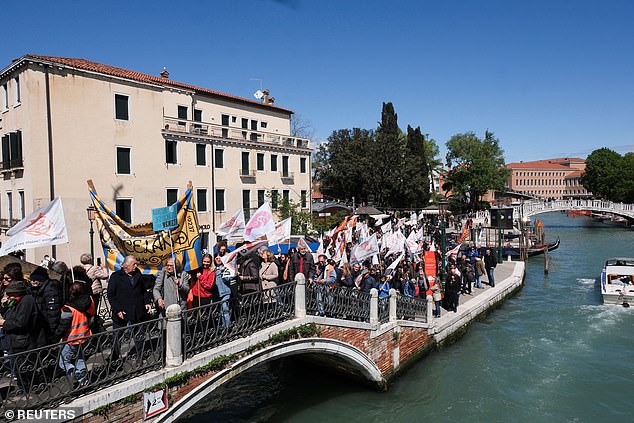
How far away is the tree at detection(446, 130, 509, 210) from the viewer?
2335 inches

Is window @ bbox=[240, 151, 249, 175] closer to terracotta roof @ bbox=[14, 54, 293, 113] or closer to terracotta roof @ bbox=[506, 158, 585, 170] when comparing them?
terracotta roof @ bbox=[14, 54, 293, 113]

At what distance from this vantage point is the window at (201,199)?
85.0 feet

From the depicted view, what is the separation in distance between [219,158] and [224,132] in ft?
5.10

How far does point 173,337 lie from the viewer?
20.9 ft

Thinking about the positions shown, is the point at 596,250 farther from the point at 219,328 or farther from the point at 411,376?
the point at 219,328

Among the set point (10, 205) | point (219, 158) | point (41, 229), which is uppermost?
point (219, 158)

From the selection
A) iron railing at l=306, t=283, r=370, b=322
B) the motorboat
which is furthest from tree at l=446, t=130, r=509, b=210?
iron railing at l=306, t=283, r=370, b=322

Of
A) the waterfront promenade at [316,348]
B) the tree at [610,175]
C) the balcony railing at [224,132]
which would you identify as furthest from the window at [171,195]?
the tree at [610,175]

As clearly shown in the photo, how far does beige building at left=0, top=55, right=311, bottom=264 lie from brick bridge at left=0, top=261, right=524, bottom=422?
48.7 feet

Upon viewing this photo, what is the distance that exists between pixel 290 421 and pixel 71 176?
51.7ft

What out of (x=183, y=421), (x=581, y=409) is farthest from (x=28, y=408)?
(x=581, y=409)

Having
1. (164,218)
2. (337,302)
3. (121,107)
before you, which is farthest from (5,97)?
(337,302)

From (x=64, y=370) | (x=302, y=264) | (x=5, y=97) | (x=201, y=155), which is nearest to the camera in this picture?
(x=64, y=370)

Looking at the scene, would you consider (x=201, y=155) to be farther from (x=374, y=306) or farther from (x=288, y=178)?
(x=374, y=306)
